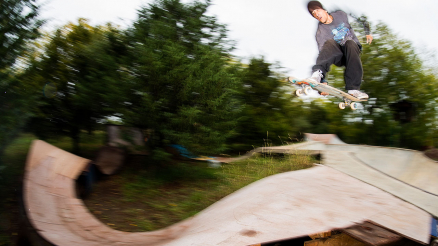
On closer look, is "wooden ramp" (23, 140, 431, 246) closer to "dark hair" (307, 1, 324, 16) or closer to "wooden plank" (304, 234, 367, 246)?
"wooden plank" (304, 234, 367, 246)

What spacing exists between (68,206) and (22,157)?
482cm

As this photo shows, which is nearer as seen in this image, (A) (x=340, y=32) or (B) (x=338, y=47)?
(A) (x=340, y=32)

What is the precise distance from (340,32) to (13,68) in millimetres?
5110

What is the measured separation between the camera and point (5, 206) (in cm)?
632

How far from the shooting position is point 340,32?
4.44m

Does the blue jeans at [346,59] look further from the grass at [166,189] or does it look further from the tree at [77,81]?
the tree at [77,81]

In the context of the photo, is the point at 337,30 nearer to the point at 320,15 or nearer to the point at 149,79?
the point at 320,15

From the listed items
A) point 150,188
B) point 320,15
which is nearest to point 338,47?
point 320,15

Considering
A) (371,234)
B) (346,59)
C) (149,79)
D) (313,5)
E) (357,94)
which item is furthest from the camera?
(149,79)

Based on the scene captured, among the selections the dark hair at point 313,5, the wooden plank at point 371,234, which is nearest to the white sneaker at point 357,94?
the dark hair at point 313,5

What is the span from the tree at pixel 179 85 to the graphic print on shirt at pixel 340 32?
425 cm

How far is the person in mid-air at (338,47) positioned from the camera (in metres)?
4.34

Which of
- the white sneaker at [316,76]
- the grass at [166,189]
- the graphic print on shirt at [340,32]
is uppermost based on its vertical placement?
the graphic print on shirt at [340,32]

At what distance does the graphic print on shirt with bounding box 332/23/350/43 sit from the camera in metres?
4.40
